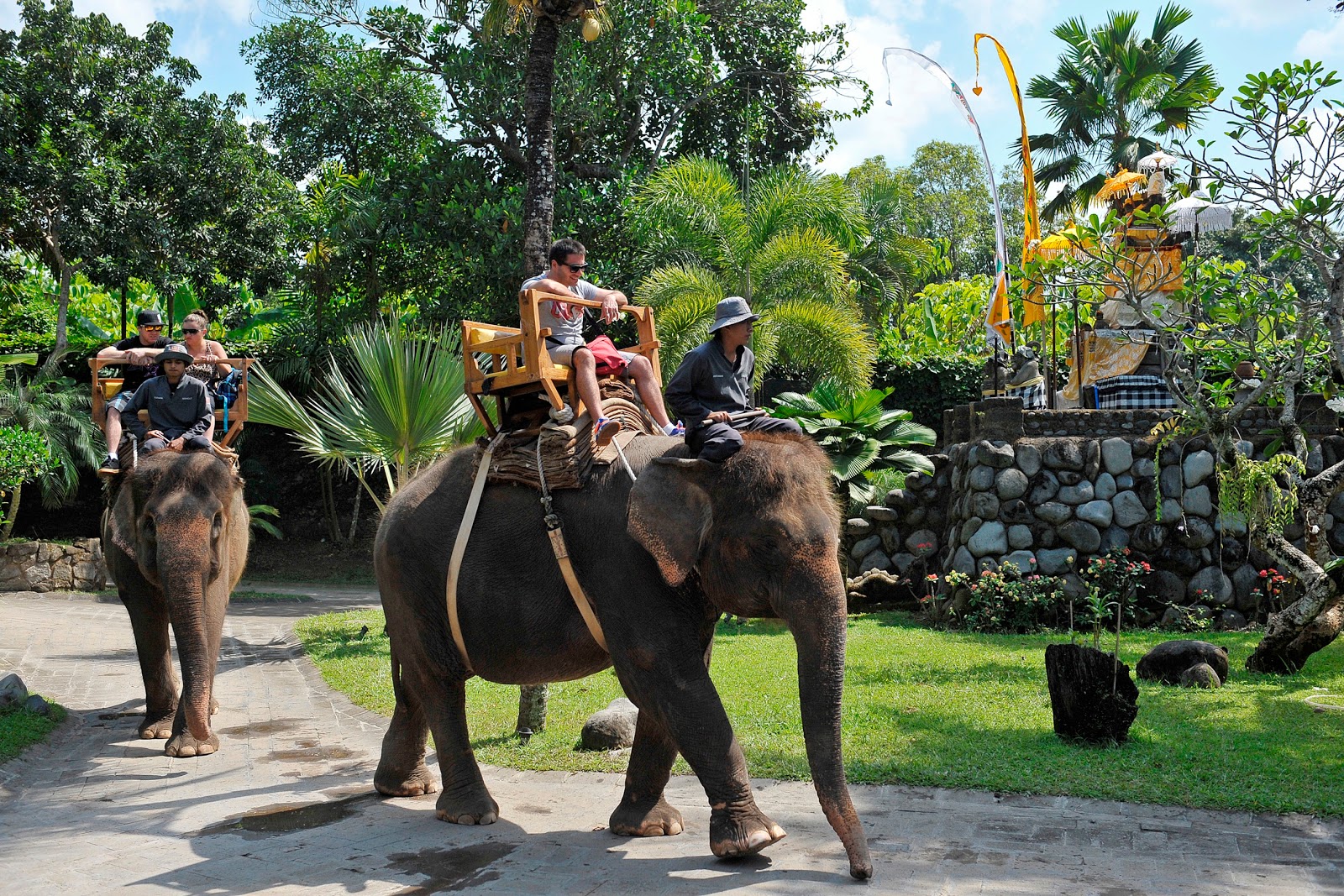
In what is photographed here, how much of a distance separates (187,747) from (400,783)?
1.93m

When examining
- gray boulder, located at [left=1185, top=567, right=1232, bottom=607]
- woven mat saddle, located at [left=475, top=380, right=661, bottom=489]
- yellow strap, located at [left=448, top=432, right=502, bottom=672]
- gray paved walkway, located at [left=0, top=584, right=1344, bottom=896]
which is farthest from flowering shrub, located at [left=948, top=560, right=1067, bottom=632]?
yellow strap, located at [left=448, top=432, right=502, bottom=672]

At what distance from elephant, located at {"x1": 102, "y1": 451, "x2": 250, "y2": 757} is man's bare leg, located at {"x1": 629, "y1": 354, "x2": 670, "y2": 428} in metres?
3.51

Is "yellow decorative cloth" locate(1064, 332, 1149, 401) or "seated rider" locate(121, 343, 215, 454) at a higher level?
"yellow decorative cloth" locate(1064, 332, 1149, 401)

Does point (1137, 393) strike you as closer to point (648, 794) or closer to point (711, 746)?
point (648, 794)

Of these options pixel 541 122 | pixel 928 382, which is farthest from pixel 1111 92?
pixel 541 122

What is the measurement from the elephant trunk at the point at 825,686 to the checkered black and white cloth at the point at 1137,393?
1093cm

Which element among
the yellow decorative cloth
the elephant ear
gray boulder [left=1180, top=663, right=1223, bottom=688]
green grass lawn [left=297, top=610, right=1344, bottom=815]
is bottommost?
green grass lawn [left=297, top=610, right=1344, bottom=815]

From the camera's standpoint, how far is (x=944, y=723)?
26.9 feet

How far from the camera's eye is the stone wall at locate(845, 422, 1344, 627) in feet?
43.9

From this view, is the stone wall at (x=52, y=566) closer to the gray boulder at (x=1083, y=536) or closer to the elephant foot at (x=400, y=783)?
the elephant foot at (x=400, y=783)

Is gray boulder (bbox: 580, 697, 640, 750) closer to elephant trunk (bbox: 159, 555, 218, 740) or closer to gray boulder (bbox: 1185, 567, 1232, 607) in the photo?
elephant trunk (bbox: 159, 555, 218, 740)

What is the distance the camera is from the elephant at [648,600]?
4.77 meters

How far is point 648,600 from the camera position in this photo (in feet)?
17.0

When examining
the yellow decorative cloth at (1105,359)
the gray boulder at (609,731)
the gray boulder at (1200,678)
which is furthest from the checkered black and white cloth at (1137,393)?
the gray boulder at (609,731)
